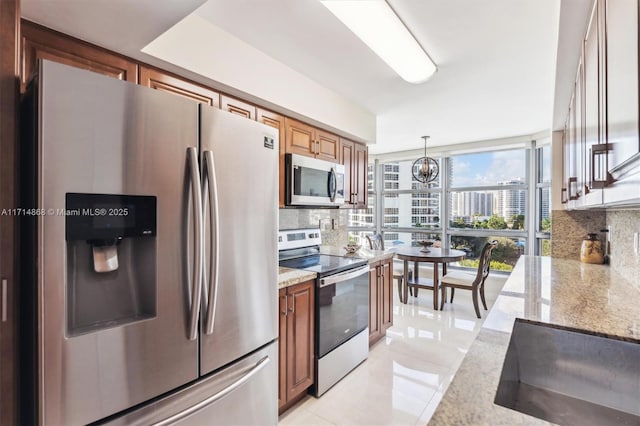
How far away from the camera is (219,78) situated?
188 cm

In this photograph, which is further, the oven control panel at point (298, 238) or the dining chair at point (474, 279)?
Answer: the dining chair at point (474, 279)

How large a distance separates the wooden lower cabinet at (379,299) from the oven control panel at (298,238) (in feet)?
2.01

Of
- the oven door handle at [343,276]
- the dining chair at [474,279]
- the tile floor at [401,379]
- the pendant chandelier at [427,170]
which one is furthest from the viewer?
the pendant chandelier at [427,170]

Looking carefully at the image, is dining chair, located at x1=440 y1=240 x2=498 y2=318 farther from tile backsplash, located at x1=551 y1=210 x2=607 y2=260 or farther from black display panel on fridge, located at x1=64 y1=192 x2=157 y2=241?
black display panel on fridge, located at x1=64 y1=192 x2=157 y2=241

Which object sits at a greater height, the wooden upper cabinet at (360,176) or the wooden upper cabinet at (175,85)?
the wooden upper cabinet at (175,85)

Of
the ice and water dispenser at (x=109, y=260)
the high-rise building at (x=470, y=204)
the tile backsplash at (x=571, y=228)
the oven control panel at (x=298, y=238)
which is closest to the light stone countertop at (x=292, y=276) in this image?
the oven control panel at (x=298, y=238)

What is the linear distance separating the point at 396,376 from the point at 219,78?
2575 mm

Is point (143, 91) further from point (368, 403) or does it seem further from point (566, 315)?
point (368, 403)

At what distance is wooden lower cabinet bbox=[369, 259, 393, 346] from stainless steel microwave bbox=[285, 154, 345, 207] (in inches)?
30.5

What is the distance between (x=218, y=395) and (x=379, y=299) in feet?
6.58

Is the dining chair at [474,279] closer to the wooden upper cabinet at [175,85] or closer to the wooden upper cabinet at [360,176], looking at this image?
the wooden upper cabinet at [360,176]

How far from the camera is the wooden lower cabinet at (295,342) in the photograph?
190cm

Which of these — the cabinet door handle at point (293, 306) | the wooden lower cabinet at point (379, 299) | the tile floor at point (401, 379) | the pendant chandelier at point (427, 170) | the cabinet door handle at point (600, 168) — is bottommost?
the tile floor at point (401, 379)

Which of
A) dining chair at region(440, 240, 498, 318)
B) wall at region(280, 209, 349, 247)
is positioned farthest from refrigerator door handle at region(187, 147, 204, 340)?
dining chair at region(440, 240, 498, 318)
